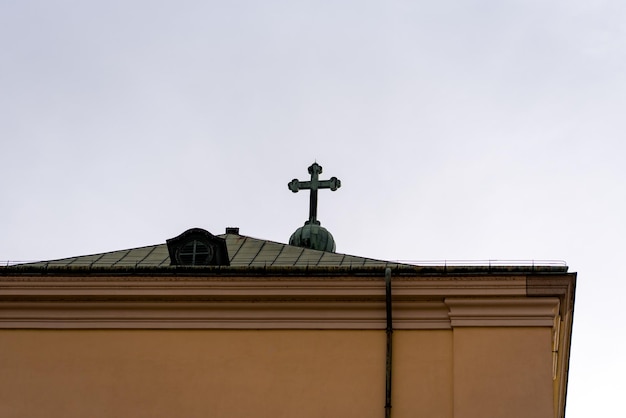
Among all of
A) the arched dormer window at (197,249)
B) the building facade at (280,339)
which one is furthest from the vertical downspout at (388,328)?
the arched dormer window at (197,249)

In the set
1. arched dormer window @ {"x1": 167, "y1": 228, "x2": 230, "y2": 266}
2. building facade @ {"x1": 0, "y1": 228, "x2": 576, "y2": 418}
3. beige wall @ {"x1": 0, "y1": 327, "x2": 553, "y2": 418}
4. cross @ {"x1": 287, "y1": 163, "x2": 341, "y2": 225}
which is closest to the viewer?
beige wall @ {"x1": 0, "y1": 327, "x2": 553, "y2": 418}

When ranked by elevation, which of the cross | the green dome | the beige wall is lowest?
the beige wall

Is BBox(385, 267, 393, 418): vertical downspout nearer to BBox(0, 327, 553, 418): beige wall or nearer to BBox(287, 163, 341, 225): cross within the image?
BBox(0, 327, 553, 418): beige wall

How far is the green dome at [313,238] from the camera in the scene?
76.4 ft

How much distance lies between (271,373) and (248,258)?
2889mm

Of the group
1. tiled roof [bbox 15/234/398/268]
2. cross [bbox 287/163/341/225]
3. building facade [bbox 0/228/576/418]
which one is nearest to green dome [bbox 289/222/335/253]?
cross [bbox 287/163/341/225]

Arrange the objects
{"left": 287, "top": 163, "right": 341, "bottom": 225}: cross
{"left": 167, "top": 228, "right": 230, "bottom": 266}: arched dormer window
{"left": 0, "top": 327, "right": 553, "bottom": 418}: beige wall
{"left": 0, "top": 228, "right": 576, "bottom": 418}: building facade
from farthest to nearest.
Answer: {"left": 287, "top": 163, "right": 341, "bottom": 225}: cross → {"left": 167, "top": 228, "right": 230, "bottom": 266}: arched dormer window → {"left": 0, "top": 228, "right": 576, "bottom": 418}: building facade → {"left": 0, "top": 327, "right": 553, "bottom": 418}: beige wall

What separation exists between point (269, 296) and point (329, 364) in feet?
3.81

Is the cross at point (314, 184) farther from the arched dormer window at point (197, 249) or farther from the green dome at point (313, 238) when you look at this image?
the arched dormer window at point (197, 249)

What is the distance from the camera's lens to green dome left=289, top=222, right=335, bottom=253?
23.3m

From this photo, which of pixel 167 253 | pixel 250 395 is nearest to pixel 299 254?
pixel 167 253

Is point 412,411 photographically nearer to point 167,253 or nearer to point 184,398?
point 184,398

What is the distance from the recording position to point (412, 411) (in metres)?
17.2

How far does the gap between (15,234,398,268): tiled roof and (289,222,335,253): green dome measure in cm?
217
